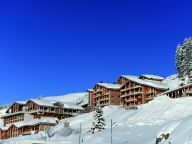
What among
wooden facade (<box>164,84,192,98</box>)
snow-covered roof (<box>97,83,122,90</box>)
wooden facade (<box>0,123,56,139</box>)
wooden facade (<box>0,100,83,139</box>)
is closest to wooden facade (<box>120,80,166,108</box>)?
snow-covered roof (<box>97,83,122,90</box>)

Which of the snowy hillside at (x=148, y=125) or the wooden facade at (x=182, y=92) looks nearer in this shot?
the snowy hillside at (x=148, y=125)

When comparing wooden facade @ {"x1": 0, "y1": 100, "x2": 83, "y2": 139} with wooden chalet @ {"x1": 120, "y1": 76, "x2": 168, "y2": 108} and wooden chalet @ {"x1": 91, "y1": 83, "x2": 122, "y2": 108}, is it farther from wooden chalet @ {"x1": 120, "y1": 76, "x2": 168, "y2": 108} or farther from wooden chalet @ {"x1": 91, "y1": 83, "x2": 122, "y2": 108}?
wooden chalet @ {"x1": 120, "y1": 76, "x2": 168, "y2": 108}

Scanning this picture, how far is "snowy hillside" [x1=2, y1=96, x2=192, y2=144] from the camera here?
2524 inches

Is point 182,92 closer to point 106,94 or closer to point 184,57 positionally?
point 184,57

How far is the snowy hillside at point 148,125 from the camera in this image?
64.1 meters

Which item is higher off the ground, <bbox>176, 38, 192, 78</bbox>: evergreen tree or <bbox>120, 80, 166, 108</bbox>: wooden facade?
<bbox>176, 38, 192, 78</bbox>: evergreen tree

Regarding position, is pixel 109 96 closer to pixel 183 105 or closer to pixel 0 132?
pixel 0 132

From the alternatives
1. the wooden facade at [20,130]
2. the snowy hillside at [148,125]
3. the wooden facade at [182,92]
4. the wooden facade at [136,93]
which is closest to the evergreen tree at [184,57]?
the wooden facade at [136,93]

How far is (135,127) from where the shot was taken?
276 ft

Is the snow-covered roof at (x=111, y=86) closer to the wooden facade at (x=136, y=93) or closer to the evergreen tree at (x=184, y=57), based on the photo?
the wooden facade at (x=136, y=93)

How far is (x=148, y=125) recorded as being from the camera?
83.1 m

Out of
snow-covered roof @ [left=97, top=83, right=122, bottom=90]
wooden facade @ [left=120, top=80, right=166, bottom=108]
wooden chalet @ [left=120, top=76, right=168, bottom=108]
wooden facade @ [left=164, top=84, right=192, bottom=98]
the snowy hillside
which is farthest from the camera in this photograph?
snow-covered roof @ [left=97, top=83, right=122, bottom=90]

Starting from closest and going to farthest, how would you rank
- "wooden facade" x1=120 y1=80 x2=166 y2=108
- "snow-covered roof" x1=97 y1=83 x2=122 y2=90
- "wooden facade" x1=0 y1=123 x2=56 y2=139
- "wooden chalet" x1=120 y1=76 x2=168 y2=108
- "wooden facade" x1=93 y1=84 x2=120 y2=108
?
"wooden chalet" x1=120 y1=76 x2=168 y2=108 < "wooden facade" x1=120 y1=80 x2=166 y2=108 < "wooden facade" x1=0 y1=123 x2=56 y2=139 < "wooden facade" x1=93 y1=84 x2=120 y2=108 < "snow-covered roof" x1=97 y1=83 x2=122 y2=90

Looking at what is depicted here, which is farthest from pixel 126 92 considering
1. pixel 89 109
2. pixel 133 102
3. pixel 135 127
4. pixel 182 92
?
pixel 135 127
